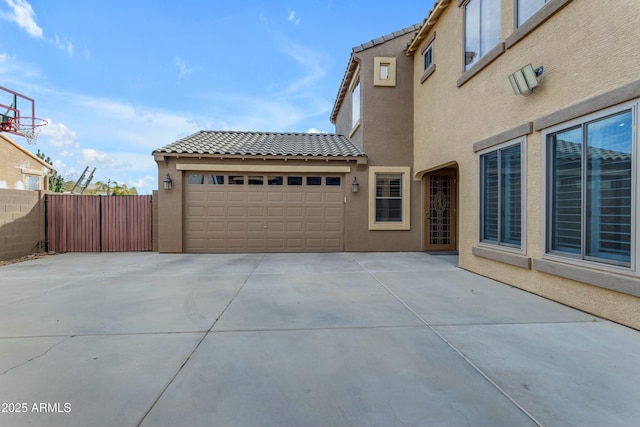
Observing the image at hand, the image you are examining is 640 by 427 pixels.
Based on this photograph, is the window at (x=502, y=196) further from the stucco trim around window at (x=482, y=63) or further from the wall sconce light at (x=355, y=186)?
the wall sconce light at (x=355, y=186)

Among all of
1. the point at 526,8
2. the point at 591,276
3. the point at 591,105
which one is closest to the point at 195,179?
the point at 526,8

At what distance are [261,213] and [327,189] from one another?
7.33ft

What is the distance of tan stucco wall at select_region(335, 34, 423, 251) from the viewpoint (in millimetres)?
10117

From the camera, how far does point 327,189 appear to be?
1023 cm

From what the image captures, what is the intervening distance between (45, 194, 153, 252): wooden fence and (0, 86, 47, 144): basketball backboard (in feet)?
21.3

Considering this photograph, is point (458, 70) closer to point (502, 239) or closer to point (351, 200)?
point (502, 239)

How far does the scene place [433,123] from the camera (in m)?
8.66

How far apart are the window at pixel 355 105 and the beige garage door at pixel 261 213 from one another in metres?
2.78

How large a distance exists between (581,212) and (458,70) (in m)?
4.37

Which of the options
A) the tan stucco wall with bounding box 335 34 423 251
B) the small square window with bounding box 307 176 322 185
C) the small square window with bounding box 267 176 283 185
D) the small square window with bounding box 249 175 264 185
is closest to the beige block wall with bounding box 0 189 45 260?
the small square window with bounding box 249 175 264 185

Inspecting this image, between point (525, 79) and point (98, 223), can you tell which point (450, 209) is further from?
point (98, 223)

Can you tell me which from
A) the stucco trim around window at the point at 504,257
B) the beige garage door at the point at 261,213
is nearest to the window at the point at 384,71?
the beige garage door at the point at 261,213

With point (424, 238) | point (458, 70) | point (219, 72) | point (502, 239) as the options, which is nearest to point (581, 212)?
point (502, 239)

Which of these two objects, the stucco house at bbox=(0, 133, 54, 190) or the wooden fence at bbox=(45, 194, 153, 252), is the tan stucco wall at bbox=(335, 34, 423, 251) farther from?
the stucco house at bbox=(0, 133, 54, 190)
